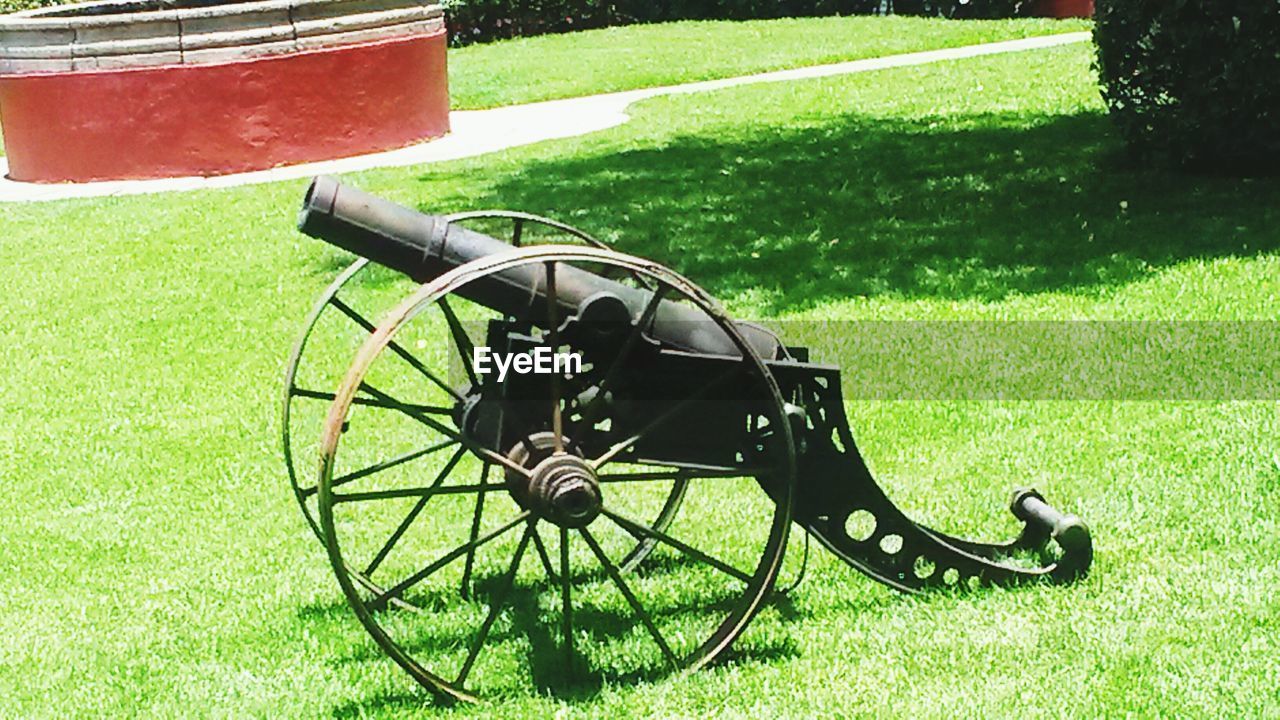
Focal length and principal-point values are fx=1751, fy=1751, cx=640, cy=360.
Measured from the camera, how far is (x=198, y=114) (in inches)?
545

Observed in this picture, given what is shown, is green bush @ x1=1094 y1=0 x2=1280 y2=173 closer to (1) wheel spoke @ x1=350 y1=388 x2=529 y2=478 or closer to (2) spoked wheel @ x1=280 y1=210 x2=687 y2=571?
(2) spoked wheel @ x1=280 y1=210 x2=687 y2=571

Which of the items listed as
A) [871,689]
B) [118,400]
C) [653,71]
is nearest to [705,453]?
[871,689]

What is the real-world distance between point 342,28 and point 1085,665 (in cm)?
1068

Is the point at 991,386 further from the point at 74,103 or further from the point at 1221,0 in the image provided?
the point at 74,103

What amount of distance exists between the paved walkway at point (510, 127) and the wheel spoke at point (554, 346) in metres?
9.10

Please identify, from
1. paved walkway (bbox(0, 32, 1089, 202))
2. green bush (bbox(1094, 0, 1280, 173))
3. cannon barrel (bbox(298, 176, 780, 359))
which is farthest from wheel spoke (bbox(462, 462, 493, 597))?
paved walkway (bbox(0, 32, 1089, 202))

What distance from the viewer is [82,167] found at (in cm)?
1407

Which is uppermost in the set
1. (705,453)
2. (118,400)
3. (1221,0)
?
(1221,0)

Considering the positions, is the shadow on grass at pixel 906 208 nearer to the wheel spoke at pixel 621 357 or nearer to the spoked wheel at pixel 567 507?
the spoked wheel at pixel 567 507

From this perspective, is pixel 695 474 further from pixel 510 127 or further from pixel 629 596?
pixel 510 127

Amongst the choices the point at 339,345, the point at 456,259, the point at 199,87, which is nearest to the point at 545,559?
the point at 456,259

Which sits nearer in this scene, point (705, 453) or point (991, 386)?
point (705, 453)

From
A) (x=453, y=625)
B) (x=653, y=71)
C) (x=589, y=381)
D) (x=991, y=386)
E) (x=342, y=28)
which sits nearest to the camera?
(x=589, y=381)

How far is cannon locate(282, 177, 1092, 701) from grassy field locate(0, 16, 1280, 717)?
12 cm
